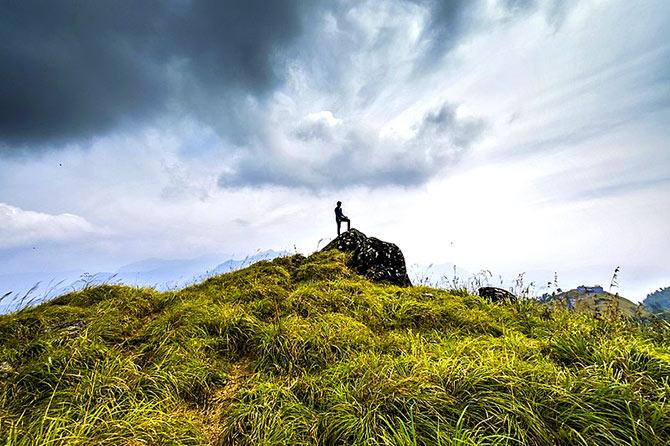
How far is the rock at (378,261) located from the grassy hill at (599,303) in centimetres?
390

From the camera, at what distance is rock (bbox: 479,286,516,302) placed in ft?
28.0

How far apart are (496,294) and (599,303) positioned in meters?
2.18

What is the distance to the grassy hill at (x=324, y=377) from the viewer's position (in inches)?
122

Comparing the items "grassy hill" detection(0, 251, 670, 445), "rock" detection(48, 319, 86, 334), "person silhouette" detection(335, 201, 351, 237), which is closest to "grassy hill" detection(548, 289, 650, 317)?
"grassy hill" detection(0, 251, 670, 445)

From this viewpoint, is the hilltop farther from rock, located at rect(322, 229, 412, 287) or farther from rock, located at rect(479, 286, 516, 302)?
rock, located at rect(322, 229, 412, 287)

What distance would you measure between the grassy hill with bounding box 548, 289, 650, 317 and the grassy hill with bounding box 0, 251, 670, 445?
0.72 ft

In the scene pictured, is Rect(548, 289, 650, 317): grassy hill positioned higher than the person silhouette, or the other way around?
the person silhouette

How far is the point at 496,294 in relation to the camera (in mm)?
8797

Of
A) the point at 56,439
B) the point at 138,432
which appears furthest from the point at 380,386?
the point at 56,439

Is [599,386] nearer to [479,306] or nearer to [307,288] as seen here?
[479,306]

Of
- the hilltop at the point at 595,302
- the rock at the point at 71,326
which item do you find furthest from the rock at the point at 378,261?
the rock at the point at 71,326

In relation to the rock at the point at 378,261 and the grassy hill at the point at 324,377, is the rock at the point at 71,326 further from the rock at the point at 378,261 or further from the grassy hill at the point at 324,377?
the rock at the point at 378,261

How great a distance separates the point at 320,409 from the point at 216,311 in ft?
11.5

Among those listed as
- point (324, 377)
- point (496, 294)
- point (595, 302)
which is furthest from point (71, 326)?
point (595, 302)
